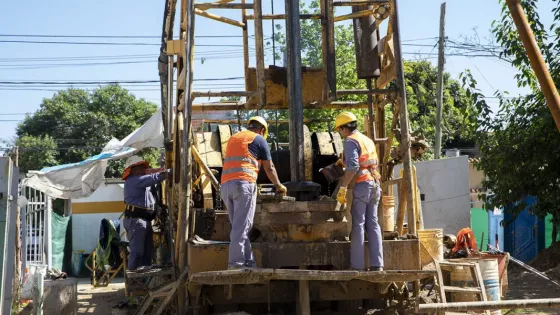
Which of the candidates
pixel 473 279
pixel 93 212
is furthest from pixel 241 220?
pixel 93 212

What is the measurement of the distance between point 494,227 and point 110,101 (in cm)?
1973

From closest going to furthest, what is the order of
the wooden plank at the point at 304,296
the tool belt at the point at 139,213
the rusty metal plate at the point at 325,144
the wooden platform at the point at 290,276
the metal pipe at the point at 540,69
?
the metal pipe at the point at 540,69 < the wooden platform at the point at 290,276 < the wooden plank at the point at 304,296 < the rusty metal plate at the point at 325,144 < the tool belt at the point at 139,213

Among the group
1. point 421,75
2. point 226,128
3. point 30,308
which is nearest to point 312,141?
point 226,128

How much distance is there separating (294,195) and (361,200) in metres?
0.74

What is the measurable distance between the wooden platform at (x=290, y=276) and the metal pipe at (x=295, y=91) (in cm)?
123

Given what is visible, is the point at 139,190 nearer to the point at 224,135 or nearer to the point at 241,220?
the point at 224,135

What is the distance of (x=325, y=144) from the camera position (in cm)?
947

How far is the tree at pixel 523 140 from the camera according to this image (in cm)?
1365

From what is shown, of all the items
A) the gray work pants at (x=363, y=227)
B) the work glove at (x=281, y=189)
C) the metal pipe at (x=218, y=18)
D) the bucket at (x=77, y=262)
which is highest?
the metal pipe at (x=218, y=18)

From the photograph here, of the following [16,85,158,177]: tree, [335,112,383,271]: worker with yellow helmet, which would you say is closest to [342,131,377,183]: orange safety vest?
[335,112,383,271]: worker with yellow helmet

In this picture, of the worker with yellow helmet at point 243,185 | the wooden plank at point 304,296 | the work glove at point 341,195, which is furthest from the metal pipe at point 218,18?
the wooden plank at point 304,296

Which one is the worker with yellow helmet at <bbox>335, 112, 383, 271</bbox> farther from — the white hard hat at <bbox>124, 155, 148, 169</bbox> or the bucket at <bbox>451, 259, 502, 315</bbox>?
the white hard hat at <bbox>124, 155, 148, 169</bbox>

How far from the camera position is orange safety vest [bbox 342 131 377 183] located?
7.52 metres

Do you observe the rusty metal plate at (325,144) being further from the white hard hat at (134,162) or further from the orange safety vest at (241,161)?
the white hard hat at (134,162)
